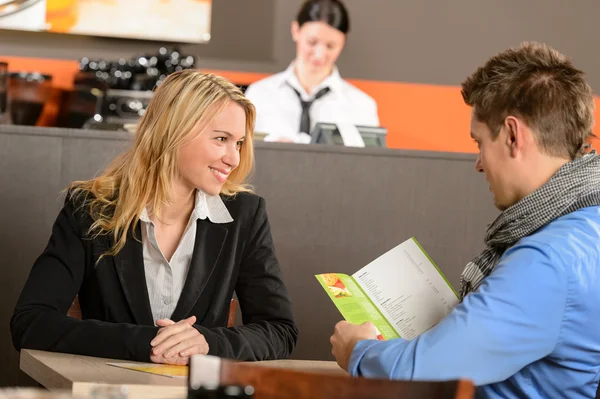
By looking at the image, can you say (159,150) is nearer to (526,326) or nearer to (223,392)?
(526,326)

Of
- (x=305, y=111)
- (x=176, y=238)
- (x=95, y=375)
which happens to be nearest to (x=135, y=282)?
(x=176, y=238)

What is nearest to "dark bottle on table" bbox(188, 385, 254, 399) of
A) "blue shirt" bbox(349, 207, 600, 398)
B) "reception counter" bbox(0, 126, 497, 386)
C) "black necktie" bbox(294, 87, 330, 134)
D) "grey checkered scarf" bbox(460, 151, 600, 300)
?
"blue shirt" bbox(349, 207, 600, 398)

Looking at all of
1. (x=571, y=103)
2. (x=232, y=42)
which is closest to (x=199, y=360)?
(x=571, y=103)

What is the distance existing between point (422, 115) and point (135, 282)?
4083 millimetres

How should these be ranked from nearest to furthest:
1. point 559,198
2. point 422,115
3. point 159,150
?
point 559,198 → point 159,150 → point 422,115

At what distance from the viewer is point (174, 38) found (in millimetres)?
5426

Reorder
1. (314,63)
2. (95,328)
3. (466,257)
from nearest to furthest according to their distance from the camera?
(95,328)
(466,257)
(314,63)

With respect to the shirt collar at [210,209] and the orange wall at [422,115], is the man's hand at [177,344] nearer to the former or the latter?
the shirt collar at [210,209]

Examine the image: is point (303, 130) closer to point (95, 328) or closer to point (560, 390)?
point (95, 328)

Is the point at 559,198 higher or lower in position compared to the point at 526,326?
higher

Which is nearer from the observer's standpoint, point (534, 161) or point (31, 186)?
point (534, 161)

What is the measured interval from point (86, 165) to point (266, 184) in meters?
0.55

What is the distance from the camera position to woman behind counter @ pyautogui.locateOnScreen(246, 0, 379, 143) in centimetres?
521

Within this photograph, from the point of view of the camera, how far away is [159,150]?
2.14 metres
